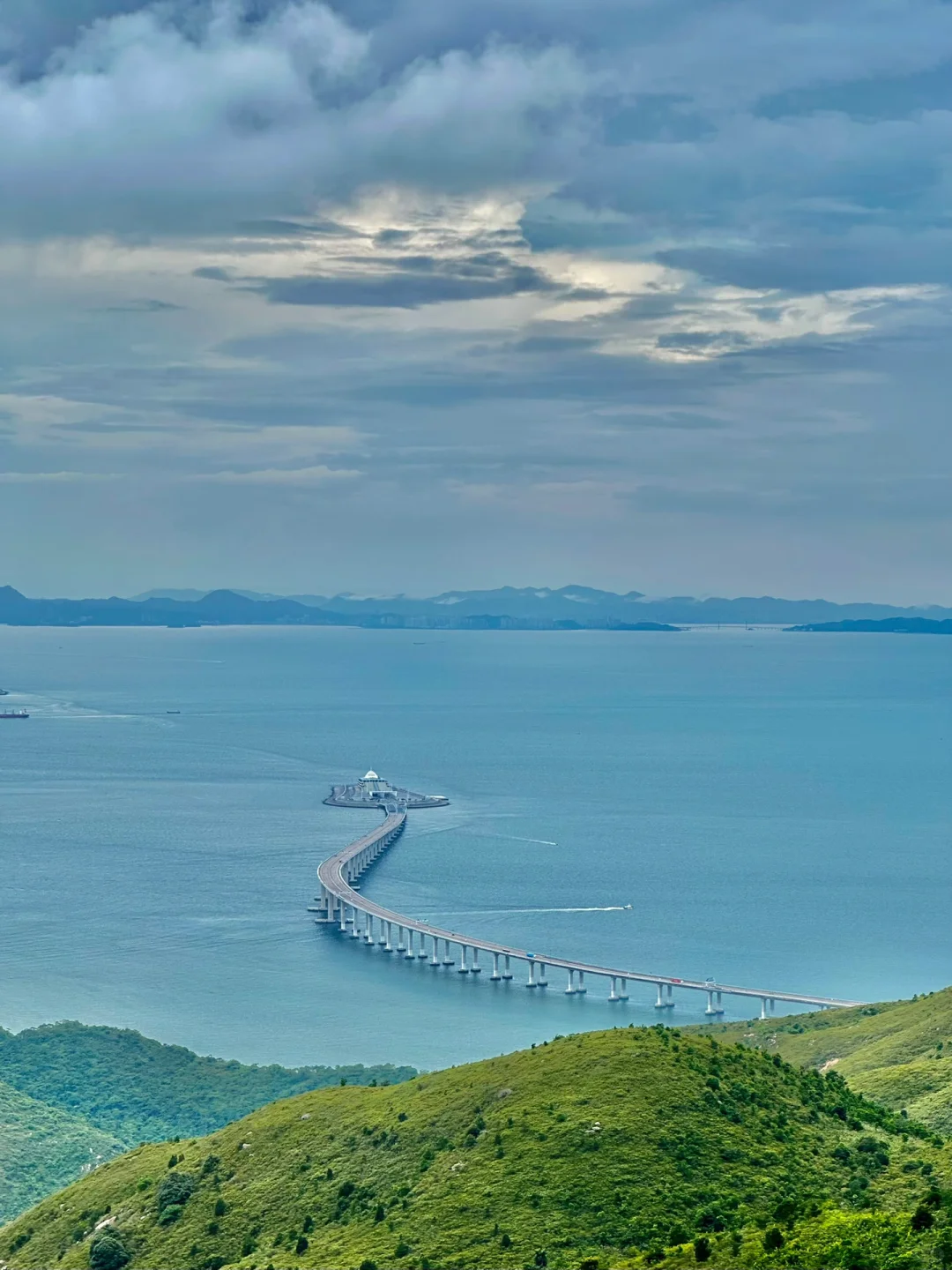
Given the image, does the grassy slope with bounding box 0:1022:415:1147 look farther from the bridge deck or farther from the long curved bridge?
the bridge deck

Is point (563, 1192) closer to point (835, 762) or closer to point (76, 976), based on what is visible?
point (76, 976)

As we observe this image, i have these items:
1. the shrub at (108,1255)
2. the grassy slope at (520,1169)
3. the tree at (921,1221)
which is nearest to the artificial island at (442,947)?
the grassy slope at (520,1169)

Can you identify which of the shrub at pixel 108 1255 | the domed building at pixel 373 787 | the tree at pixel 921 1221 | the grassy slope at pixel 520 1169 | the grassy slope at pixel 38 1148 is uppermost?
the domed building at pixel 373 787

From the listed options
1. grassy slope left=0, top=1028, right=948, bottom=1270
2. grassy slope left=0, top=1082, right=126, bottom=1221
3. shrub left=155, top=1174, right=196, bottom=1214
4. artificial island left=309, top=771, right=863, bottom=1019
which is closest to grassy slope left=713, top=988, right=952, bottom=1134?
grassy slope left=0, top=1028, right=948, bottom=1270

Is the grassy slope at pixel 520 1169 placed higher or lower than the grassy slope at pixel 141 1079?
higher

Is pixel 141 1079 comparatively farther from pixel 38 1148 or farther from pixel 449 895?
pixel 449 895

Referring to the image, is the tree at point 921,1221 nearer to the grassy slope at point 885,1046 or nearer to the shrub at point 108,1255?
the grassy slope at point 885,1046

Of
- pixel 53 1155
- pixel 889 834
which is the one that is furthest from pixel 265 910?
pixel 889 834
